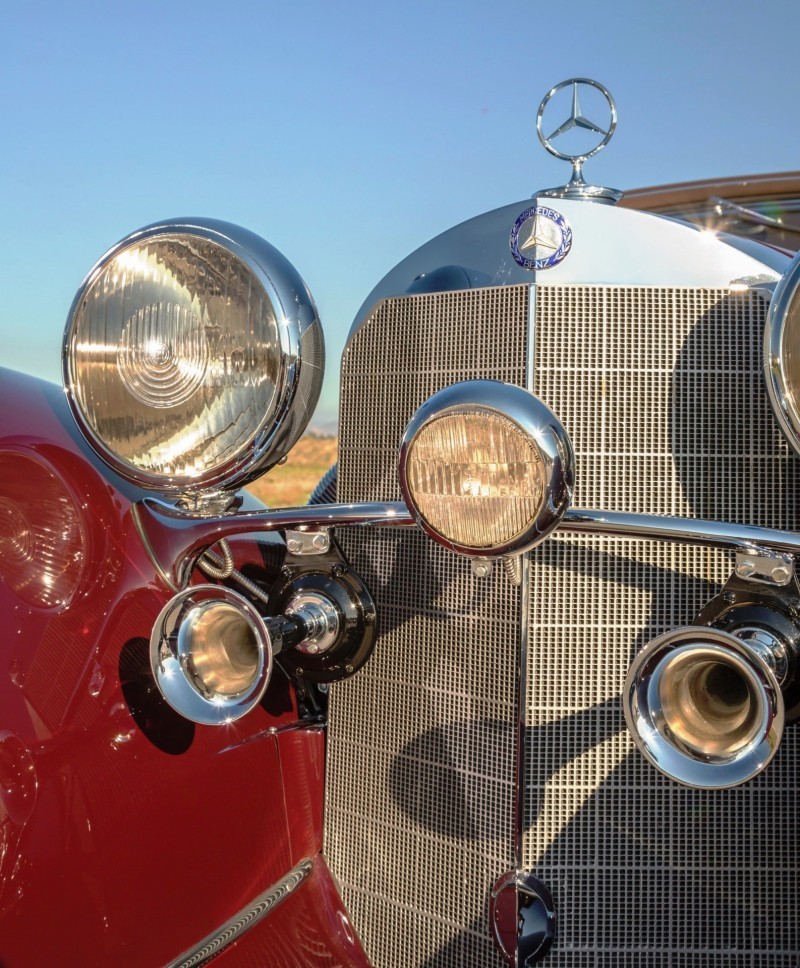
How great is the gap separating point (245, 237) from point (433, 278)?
1.19 feet

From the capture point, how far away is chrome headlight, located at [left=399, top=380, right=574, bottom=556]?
4.05ft

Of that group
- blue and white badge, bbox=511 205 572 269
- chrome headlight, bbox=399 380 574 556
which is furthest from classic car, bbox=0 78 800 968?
chrome headlight, bbox=399 380 574 556

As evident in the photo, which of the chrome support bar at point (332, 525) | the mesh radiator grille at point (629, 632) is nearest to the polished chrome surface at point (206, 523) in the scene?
the chrome support bar at point (332, 525)

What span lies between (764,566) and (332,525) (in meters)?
0.67

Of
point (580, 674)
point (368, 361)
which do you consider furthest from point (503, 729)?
point (368, 361)

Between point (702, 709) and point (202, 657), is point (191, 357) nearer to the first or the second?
point (202, 657)

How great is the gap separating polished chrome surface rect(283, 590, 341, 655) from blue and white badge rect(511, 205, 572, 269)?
2.24 feet

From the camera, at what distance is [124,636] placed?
5.56ft

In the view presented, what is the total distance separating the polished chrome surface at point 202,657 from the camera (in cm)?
156

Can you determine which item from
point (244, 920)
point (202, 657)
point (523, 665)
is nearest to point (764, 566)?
point (523, 665)

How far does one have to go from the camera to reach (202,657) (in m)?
1.61

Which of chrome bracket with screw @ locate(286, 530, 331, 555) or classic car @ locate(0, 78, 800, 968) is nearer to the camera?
classic car @ locate(0, 78, 800, 968)

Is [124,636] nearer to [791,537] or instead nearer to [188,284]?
[188,284]

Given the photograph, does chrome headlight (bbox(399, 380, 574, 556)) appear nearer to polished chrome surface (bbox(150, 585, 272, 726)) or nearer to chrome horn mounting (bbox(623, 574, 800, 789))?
chrome horn mounting (bbox(623, 574, 800, 789))
